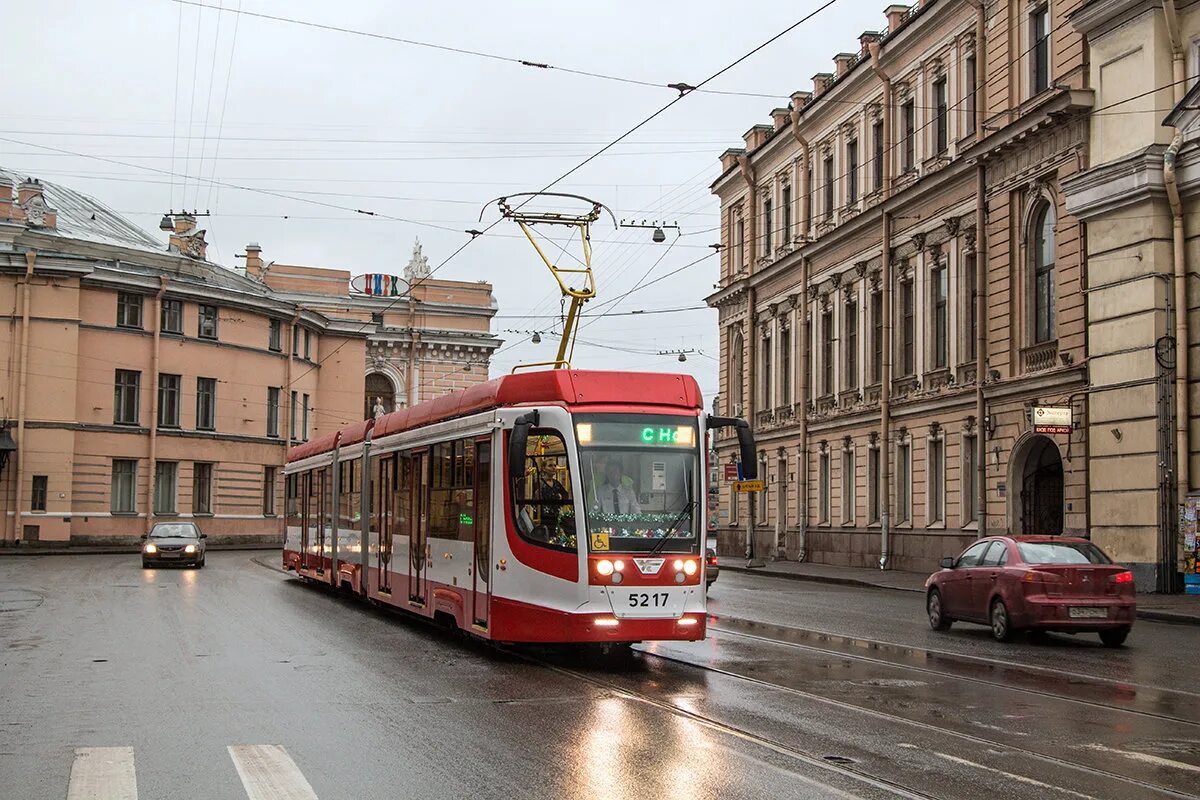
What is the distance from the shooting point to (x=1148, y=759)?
937 centimetres

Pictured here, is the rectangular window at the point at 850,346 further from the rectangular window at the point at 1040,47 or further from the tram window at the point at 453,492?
the tram window at the point at 453,492

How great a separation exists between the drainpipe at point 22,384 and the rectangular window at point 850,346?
3097cm

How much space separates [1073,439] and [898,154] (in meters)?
13.0

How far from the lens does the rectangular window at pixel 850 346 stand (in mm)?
44688

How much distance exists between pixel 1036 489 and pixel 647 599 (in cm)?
2174

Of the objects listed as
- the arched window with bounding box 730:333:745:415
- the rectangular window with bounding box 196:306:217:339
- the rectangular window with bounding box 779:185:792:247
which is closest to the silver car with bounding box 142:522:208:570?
the rectangular window with bounding box 196:306:217:339

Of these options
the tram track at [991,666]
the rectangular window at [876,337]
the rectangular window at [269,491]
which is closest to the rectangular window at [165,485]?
the rectangular window at [269,491]

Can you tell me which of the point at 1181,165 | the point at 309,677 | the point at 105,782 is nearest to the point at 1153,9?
the point at 1181,165

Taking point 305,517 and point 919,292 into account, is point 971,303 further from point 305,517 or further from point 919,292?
point 305,517

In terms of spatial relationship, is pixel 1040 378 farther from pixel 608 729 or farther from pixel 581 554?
pixel 608 729

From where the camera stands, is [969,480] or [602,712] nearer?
[602,712]

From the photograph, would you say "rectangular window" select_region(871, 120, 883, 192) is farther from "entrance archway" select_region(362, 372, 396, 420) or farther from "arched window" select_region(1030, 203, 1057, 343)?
"entrance archway" select_region(362, 372, 396, 420)

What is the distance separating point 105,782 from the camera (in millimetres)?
8383

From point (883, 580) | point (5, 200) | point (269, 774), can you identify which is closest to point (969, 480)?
point (883, 580)
